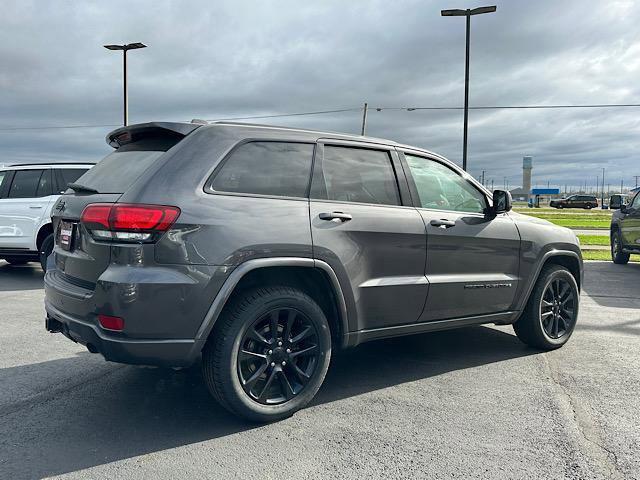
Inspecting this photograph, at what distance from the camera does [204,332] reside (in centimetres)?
319

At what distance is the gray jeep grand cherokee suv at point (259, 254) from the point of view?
3100 millimetres

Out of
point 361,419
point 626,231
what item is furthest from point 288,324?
point 626,231

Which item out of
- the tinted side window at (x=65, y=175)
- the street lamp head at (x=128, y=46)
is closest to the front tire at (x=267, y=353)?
the tinted side window at (x=65, y=175)

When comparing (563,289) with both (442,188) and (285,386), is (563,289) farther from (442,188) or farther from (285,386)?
(285,386)

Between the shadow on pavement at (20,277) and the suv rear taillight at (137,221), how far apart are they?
6.42 m

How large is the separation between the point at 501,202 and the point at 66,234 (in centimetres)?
333

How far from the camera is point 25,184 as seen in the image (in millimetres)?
9719

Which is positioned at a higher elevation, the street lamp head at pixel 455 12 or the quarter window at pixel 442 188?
the street lamp head at pixel 455 12

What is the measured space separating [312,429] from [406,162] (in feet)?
6.96

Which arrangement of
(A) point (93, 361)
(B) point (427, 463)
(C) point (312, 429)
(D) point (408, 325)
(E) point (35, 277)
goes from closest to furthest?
(B) point (427, 463) → (C) point (312, 429) → (D) point (408, 325) → (A) point (93, 361) → (E) point (35, 277)

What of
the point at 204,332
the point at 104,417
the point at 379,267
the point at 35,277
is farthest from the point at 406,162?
the point at 35,277

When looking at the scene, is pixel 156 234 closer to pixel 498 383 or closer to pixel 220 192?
pixel 220 192

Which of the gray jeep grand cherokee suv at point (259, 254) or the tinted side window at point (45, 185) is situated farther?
the tinted side window at point (45, 185)

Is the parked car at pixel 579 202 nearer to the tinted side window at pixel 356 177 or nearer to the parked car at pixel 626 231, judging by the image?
the parked car at pixel 626 231
